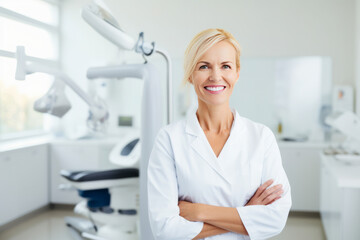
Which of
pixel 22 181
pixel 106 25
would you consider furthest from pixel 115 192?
pixel 106 25

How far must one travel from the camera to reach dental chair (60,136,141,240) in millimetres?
2945

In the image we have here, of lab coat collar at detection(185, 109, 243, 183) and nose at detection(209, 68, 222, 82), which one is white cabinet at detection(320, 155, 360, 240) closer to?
lab coat collar at detection(185, 109, 243, 183)

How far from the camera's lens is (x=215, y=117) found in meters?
1.17

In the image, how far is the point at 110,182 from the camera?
300 cm

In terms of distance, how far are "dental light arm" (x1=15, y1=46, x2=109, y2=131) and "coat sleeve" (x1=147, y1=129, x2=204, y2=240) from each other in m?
1.09

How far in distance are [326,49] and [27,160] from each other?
3725mm

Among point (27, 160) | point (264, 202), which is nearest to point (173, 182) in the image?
point (264, 202)

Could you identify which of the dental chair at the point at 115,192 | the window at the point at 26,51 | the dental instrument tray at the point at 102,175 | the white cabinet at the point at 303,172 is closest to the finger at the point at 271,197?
the dental chair at the point at 115,192

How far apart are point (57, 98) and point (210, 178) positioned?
4.46ft

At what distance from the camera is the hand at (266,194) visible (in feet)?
3.67

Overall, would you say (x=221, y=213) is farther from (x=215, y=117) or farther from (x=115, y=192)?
(x=115, y=192)

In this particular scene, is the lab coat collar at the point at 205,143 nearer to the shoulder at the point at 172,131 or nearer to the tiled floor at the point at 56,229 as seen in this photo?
the shoulder at the point at 172,131

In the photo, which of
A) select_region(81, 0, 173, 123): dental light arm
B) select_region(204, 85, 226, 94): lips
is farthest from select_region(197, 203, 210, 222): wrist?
select_region(81, 0, 173, 123): dental light arm

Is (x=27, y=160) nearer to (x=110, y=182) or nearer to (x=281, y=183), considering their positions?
(x=110, y=182)
